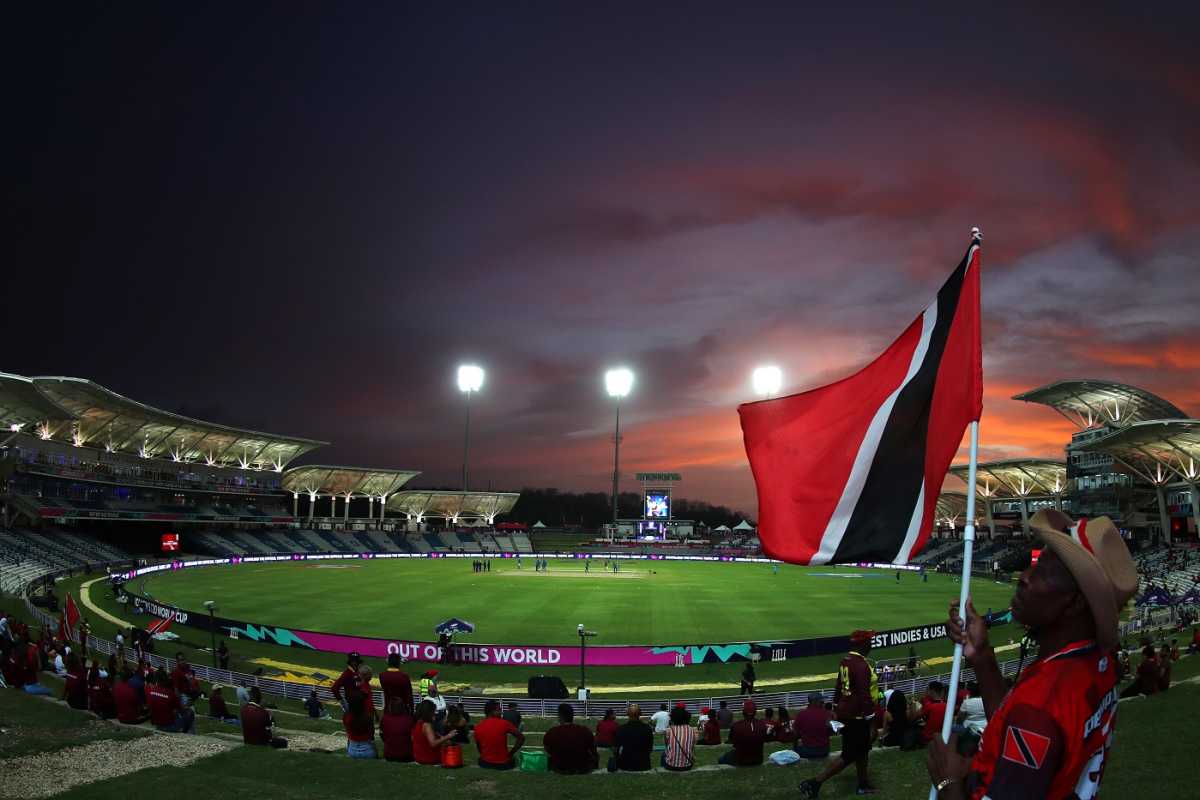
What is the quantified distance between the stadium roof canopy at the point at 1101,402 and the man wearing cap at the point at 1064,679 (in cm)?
8638

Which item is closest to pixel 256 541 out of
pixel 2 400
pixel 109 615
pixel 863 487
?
pixel 2 400

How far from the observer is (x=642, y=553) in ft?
377

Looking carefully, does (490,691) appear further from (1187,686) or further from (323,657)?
(1187,686)

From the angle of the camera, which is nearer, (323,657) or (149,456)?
(323,657)

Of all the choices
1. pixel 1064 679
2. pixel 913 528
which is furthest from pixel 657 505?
pixel 1064 679

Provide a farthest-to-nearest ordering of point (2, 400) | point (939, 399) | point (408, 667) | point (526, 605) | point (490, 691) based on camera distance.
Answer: point (2, 400)
point (526, 605)
point (408, 667)
point (490, 691)
point (939, 399)

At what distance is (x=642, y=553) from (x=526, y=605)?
6978 cm

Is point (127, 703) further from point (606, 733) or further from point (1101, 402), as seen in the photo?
point (1101, 402)

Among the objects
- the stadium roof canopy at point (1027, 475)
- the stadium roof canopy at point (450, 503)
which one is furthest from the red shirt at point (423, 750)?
the stadium roof canopy at point (450, 503)

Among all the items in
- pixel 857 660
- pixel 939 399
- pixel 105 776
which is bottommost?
pixel 105 776

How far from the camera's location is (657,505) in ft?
399

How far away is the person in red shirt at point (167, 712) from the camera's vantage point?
1378 centimetres

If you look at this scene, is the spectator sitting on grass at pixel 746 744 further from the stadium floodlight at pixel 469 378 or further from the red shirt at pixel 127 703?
the stadium floodlight at pixel 469 378

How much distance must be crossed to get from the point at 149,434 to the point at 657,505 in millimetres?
70778
